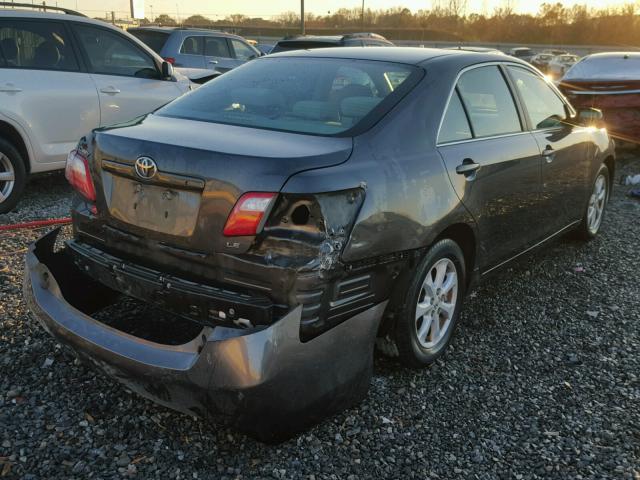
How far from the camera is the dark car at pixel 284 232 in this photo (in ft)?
7.64

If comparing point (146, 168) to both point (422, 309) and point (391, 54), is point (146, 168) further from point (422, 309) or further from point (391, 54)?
point (391, 54)

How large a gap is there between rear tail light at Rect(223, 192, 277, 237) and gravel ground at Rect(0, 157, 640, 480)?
0.95 meters

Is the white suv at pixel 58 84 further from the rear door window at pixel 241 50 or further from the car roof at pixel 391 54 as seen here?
the rear door window at pixel 241 50

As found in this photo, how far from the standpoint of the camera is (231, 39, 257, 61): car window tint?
42.8 ft

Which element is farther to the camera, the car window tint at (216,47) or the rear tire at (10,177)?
the car window tint at (216,47)

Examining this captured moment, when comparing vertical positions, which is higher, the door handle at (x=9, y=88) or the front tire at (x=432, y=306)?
the door handle at (x=9, y=88)

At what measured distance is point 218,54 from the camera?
1259 centimetres

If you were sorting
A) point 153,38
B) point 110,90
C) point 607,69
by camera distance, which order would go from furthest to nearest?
1. point 153,38
2. point 607,69
3. point 110,90

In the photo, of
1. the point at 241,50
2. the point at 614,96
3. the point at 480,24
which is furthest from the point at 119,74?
the point at 480,24

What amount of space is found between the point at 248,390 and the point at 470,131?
201 cm

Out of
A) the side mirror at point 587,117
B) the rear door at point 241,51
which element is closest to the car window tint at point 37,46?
the side mirror at point 587,117

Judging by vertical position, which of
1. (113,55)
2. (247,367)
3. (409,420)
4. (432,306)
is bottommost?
(409,420)

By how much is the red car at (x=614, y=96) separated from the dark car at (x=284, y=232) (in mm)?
6519

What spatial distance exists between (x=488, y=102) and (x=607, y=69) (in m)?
7.95
